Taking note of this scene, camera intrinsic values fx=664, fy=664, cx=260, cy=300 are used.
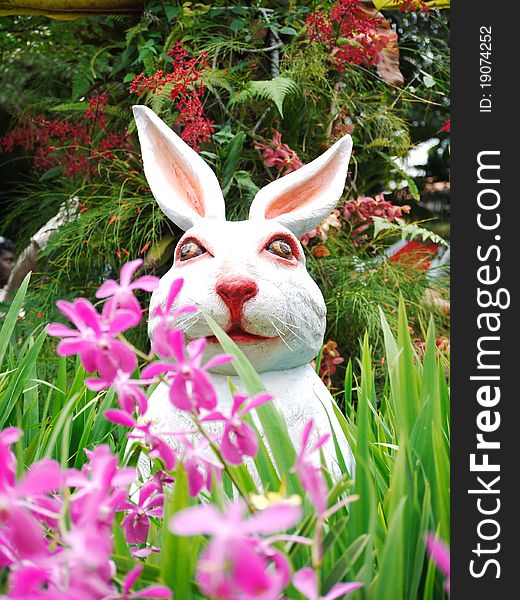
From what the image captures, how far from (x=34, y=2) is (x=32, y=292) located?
94 centimetres

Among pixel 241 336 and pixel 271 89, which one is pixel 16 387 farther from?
pixel 271 89

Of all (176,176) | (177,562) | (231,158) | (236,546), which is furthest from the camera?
(231,158)

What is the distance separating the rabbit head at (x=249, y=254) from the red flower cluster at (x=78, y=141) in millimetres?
964

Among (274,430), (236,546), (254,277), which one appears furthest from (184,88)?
(236,546)

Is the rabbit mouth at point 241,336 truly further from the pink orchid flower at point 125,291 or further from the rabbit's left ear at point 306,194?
the pink orchid flower at point 125,291

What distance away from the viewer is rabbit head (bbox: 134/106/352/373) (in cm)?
94

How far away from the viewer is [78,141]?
2.24m

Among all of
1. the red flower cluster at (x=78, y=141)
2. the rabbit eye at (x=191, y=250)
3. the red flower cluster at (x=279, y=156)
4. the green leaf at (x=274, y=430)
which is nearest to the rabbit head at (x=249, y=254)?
the rabbit eye at (x=191, y=250)

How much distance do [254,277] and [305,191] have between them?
289 millimetres

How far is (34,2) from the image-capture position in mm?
2150

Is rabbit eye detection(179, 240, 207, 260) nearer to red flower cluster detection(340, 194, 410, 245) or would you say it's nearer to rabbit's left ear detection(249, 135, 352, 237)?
rabbit's left ear detection(249, 135, 352, 237)

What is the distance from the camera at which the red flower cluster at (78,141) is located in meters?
2.09

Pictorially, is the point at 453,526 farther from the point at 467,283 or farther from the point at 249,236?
the point at 249,236

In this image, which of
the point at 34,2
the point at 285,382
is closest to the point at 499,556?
the point at 285,382
